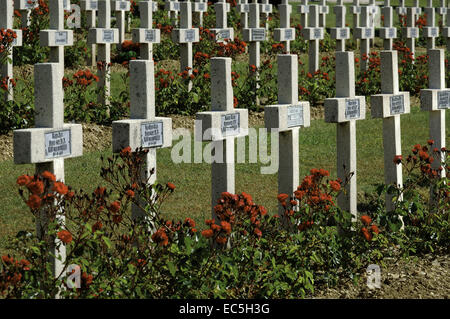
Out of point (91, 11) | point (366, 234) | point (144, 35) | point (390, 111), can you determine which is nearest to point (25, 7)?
point (91, 11)

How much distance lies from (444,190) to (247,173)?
8.90 ft

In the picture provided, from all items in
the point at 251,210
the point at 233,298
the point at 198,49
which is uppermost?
the point at 198,49

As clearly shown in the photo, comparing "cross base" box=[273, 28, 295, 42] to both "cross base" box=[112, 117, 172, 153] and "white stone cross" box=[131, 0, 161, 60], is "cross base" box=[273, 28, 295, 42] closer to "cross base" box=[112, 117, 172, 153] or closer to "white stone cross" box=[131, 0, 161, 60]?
"white stone cross" box=[131, 0, 161, 60]

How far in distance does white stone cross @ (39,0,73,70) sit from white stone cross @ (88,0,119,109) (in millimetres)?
501

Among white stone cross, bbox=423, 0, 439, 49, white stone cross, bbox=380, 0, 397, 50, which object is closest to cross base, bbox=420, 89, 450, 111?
white stone cross, bbox=380, 0, 397, 50

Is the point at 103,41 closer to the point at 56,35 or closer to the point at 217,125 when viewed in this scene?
the point at 56,35

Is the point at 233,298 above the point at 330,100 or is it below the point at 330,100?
below

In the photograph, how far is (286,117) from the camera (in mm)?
6332

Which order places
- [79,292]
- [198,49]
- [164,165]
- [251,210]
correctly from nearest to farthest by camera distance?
[79,292], [251,210], [164,165], [198,49]

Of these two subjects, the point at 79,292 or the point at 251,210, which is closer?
the point at 79,292

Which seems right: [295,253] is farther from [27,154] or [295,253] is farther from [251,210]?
[27,154]

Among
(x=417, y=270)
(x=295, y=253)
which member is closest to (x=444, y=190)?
(x=417, y=270)

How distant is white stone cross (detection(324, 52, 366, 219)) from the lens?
662cm

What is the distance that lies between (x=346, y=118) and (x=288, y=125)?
564mm
